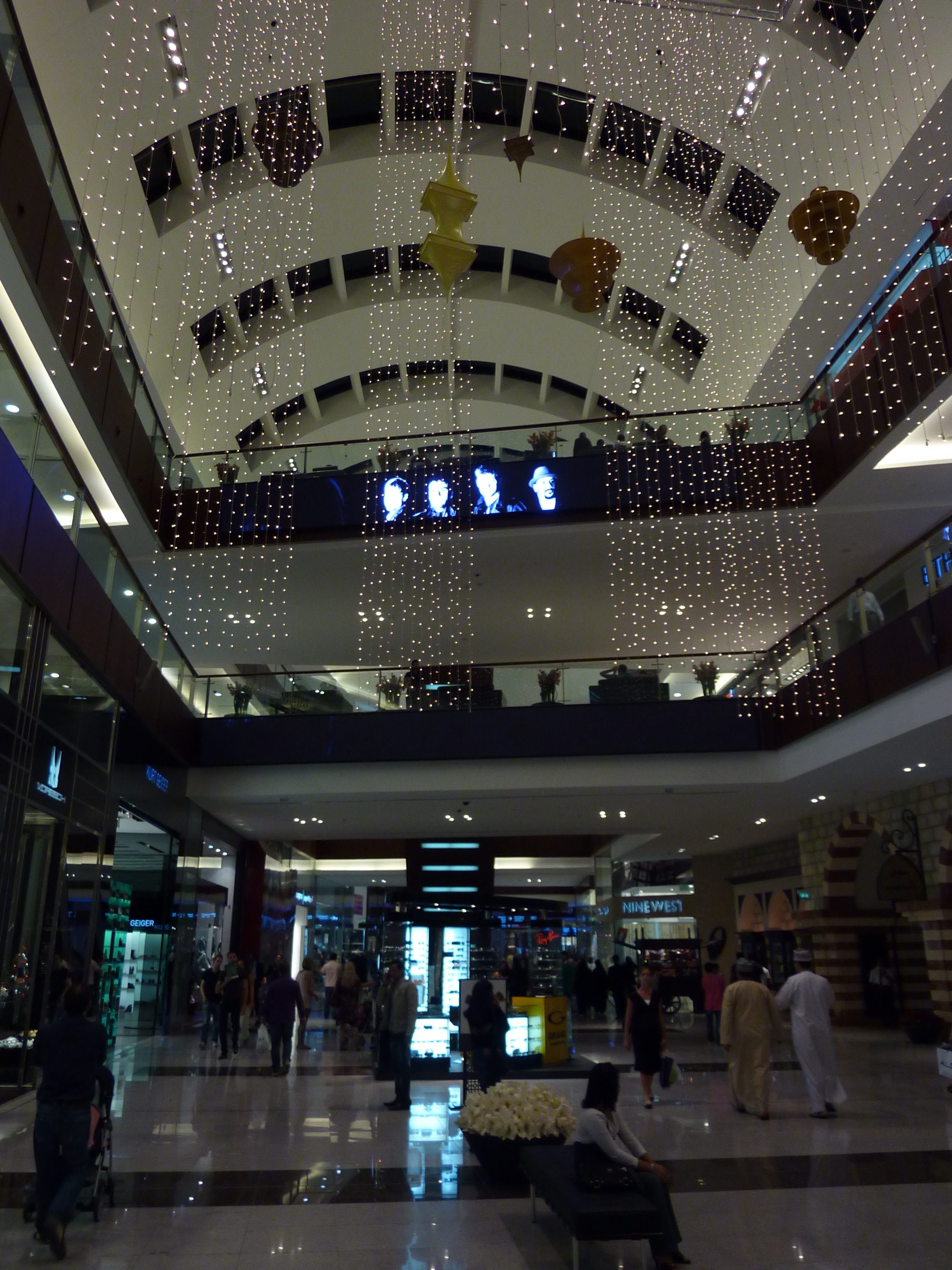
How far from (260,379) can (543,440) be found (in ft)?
26.7

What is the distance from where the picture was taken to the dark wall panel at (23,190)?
25.7 feet

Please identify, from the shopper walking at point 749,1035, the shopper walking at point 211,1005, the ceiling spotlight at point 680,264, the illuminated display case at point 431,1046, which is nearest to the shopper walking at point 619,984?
the illuminated display case at point 431,1046

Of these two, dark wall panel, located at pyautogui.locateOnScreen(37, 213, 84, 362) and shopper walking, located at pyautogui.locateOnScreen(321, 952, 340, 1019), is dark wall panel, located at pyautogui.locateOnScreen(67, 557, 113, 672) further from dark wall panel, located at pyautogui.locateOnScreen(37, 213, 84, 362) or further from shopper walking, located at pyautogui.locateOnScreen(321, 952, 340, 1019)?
shopper walking, located at pyautogui.locateOnScreen(321, 952, 340, 1019)

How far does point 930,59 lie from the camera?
11.2 meters

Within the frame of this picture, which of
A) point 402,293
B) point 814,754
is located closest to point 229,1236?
point 814,754

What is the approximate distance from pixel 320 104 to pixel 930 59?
9.72 meters

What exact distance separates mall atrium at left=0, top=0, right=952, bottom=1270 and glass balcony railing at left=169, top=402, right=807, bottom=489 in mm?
88

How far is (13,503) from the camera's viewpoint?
7617 mm

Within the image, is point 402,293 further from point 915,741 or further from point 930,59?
point 915,741

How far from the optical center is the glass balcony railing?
579 inches

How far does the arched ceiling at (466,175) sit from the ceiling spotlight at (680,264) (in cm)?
16

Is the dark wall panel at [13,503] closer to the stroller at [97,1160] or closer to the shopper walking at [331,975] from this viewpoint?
the stroller at [97,1160]

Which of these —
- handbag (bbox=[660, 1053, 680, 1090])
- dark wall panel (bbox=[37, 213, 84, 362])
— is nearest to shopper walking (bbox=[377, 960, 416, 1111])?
handbag (bbox=[660, 1053, 680, 1090])

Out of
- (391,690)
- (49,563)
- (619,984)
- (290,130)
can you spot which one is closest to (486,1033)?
(49,563)
